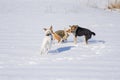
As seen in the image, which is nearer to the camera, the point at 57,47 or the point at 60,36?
the point at 57,47

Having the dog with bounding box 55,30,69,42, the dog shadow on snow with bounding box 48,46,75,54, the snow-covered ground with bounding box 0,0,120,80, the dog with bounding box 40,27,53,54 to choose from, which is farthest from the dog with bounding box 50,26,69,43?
the dog with bounding box 40,27,53,54

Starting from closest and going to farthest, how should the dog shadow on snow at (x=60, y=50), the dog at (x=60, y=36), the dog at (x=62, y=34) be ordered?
the dog shadow on snow at (x=60, y=50), the dog at (x=60, y=36), the dog at (x=62, y=34)

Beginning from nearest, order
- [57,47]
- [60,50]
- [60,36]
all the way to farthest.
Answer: [60,50]
[57,47]
[60,36]

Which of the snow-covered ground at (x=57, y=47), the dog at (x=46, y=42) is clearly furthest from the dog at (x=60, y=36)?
the dog at (x=46, y=42)

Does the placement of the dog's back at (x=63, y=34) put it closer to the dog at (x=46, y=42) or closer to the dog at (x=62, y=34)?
the dog at (x=62, y=34)

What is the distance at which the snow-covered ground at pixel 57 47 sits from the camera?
5.77 metres

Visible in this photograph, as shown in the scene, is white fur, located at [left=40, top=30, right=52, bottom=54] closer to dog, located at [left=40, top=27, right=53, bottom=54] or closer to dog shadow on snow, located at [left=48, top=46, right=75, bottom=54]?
dog, located at [left=40, top=27, right=53, bottom=54]

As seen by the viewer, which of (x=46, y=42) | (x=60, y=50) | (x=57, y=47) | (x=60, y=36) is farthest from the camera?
(x=60, y=36)

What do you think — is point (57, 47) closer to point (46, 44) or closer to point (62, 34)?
point (62, 34)

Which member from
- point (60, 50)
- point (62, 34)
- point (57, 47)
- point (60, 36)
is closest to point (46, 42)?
point (60, 50)

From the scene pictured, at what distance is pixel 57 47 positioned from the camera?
7.48 metres

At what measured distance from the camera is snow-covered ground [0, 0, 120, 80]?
577 centimetres

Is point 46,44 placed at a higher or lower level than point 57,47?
higher

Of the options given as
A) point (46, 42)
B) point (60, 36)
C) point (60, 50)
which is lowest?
point (60, 50)
